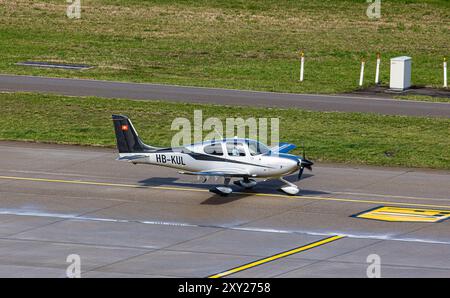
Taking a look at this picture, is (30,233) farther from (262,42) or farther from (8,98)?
(262,42)

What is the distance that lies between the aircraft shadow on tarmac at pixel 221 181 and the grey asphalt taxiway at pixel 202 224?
0.07m

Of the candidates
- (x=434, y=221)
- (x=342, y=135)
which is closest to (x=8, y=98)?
(x=342, y=135)

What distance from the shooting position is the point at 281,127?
161 ft

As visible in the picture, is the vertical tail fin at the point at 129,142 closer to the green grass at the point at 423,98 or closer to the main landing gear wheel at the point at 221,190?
the main landing gear wheel at the point at 221,190

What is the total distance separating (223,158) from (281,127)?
38.7 feet

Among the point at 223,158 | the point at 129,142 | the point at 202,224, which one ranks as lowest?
the point at 202,224

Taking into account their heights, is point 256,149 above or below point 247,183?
above

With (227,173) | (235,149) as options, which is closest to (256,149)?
(235,149)

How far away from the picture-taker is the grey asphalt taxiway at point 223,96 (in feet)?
Answer: 176

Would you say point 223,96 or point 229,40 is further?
point 229,40

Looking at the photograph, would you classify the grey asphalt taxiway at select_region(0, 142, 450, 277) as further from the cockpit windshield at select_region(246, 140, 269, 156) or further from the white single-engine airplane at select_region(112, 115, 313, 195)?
the cockpit windshield at select_region(246, 140, 269, 156)

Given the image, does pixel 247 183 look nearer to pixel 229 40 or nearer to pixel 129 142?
pixel 129 142

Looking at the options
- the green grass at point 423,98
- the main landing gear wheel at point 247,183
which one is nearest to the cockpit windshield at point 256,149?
the main landing gear wheel at point 247,183

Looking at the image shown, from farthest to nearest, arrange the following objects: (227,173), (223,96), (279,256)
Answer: (223,96), (227,173), (279,256)
